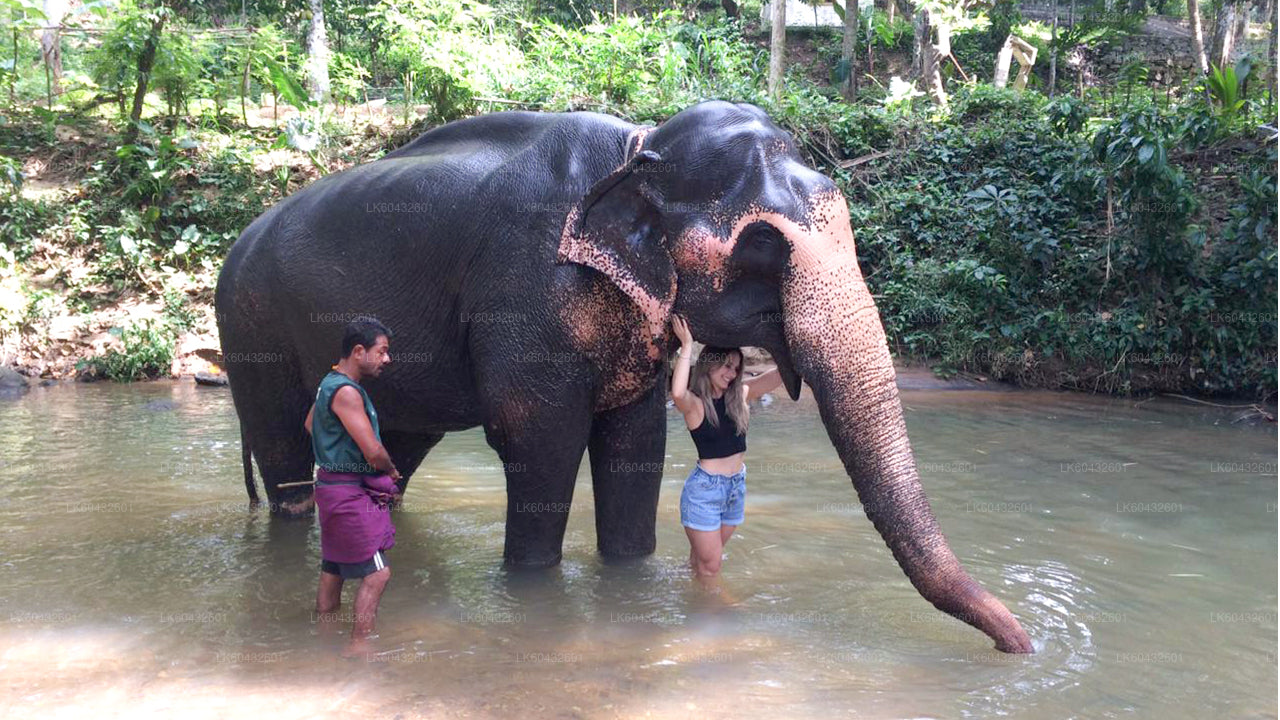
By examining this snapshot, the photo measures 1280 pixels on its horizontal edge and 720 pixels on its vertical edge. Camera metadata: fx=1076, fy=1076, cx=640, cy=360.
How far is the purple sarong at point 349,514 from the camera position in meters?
4.16

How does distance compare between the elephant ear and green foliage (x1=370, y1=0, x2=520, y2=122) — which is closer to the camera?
the elephant ear

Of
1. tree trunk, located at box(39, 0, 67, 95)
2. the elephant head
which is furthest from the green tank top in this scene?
tree trunk, located at box(39, 0, 67, 95)

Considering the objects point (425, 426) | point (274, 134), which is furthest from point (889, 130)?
point (425, 426)

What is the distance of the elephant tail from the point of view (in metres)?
6.05

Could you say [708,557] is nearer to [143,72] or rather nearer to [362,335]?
[362,335]

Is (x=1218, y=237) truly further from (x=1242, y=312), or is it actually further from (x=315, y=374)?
(x=315, y=374)

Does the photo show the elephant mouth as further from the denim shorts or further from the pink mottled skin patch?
the denim shorts

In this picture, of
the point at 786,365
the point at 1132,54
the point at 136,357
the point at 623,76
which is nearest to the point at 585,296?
the point at 786,365

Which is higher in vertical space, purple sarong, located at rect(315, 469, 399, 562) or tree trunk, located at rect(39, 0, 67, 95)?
tree trunk, located at rect(39, 0, 67, 95)

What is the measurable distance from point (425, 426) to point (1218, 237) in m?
9.86

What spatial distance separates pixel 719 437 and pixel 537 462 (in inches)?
38.2

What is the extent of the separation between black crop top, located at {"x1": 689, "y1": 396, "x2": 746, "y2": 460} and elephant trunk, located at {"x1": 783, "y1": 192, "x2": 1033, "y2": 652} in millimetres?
1279

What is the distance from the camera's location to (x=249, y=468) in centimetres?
624

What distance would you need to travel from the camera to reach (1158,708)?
3.61 metres
